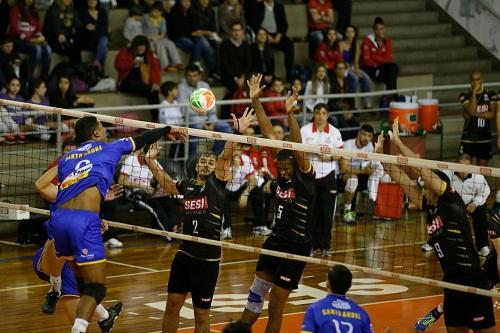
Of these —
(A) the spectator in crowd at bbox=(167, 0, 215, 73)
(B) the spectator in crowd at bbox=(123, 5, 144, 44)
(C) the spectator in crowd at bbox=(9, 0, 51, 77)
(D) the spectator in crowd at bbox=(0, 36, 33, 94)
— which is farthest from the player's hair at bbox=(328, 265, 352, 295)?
(A) the spectator in crowd at bbox=(167, 0, 215, 73)

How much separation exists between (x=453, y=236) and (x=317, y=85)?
1138cm

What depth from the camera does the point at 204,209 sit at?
39.6 ft

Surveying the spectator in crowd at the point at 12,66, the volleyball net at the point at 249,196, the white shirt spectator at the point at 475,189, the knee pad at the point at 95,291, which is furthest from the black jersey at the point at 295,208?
the spectator in crowd at the point at 12,66

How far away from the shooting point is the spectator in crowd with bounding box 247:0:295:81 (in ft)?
78.7

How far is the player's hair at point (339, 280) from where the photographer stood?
968 centimetres

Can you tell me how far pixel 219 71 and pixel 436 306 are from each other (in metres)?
10.1

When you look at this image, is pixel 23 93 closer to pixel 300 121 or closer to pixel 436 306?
pixel 300 121

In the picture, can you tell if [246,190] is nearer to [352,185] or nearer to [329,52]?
[352,185]

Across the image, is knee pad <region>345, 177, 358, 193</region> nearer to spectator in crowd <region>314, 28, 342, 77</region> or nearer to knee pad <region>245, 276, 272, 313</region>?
spectator in crowd <region>314, 28, 342, 77</region>

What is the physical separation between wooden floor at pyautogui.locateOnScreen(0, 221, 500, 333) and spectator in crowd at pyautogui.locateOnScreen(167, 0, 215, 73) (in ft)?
16.8

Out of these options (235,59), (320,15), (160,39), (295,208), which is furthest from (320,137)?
(320,15)

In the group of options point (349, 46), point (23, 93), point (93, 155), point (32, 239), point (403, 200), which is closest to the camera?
point (93, 155)

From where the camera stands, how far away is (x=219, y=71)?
23.2 meters

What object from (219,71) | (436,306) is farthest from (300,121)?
(436,306)
